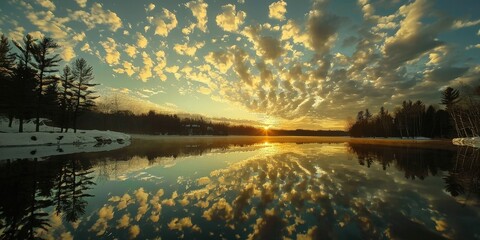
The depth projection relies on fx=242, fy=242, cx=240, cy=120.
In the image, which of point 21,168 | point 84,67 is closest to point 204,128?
point 84,67

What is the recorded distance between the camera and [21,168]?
14.3 metres

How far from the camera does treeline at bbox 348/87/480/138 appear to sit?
5544cm

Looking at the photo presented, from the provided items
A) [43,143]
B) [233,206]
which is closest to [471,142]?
[233,206]

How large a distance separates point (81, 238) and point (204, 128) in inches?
6557

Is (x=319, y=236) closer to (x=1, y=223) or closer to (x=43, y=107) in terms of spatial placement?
(x=1, y=223)

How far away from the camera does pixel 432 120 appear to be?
85.5 metres

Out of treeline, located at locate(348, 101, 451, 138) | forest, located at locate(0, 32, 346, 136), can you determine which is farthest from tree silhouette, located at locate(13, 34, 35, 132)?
treeline, located at locate(348, 101, 451, 138)

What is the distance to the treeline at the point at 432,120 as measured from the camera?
182 ft

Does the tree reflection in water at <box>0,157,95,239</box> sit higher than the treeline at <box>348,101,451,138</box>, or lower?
lower

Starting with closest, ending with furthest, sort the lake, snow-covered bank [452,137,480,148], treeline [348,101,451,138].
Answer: the lake, snow-covered bank [452,137,480,148], treeline [348,101,451,138]

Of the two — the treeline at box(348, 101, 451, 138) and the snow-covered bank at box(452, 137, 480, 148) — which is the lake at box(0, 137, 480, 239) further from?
the treeline at box(348, 101, 451, 138)

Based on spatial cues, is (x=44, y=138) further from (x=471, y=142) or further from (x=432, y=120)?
(x=432, y=120)

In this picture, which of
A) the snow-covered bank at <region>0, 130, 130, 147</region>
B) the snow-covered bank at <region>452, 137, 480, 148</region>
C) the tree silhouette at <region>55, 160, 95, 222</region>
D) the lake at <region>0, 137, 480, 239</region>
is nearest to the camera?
the lake at <region>0, 137, 480, 239</region>

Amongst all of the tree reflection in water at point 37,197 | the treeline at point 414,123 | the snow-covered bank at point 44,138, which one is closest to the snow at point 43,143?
the snow-covered bank at point 44,138
